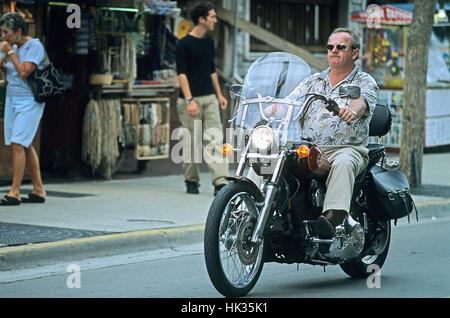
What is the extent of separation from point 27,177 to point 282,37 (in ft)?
23.3

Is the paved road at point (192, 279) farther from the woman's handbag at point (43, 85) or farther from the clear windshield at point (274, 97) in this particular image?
the woman's handbag at point (43, 85)

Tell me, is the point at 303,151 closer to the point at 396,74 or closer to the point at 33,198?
the point at 33,198

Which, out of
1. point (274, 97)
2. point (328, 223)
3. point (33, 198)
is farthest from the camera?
point (33, 198)

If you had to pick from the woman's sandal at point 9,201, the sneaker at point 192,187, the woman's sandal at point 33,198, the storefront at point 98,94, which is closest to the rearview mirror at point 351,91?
the woman's sandal at point 9,201

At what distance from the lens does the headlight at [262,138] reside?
664 centimetres

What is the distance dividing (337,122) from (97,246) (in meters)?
2.59

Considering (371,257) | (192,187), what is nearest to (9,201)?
(192,187)

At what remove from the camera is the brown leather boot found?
22.4 feet

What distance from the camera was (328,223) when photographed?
22.4ft

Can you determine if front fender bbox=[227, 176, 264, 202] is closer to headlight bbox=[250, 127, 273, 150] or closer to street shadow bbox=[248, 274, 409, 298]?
headlight bbox=[250, 127, 273, 150]

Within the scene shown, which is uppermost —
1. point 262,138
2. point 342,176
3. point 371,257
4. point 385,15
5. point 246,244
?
point 385,15

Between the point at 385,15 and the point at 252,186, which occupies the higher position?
the point at 385,15

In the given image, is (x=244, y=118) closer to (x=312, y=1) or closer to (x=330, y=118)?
(x=330, y=118)
